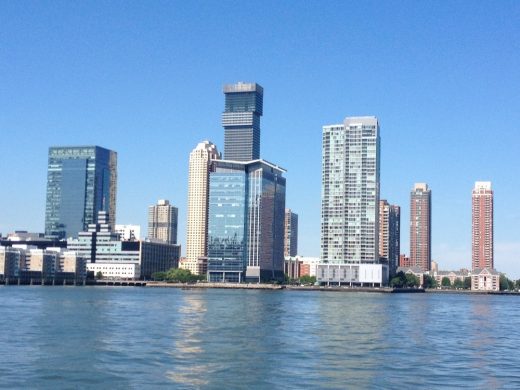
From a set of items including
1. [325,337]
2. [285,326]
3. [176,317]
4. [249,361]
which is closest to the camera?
[249,361]

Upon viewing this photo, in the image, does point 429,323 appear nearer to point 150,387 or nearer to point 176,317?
point 176,317

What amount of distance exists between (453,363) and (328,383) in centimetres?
1204

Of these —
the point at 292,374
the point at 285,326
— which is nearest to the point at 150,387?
the point at 292,374

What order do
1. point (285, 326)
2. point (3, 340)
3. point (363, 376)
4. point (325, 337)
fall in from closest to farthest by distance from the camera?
point (363, 376) → point (3, 340) → point (325, 337) → point (285, 326)

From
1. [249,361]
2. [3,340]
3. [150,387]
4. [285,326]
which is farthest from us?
[285,326]

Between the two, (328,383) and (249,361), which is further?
(249,361)

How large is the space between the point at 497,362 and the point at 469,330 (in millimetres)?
27350

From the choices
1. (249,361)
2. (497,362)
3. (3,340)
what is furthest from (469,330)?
(3,340)

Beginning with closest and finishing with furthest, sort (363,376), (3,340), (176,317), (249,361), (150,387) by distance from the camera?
(150,387) → (363,376) → (249,361) → (3,340) → (176,317)

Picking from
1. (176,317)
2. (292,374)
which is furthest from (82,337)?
(176,317)

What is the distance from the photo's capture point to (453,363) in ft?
163

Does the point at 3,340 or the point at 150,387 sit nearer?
the point at 150,387

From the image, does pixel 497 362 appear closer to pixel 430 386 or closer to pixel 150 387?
pixel 430 386

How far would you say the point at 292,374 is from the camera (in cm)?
4388
